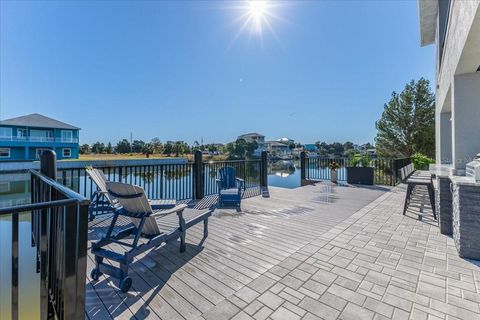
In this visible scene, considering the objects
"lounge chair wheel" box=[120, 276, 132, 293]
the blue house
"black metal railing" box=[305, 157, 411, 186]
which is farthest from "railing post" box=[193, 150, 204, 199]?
the blue house

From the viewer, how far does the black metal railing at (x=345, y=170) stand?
8446mm

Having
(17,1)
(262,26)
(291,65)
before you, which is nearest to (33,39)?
(17,1)

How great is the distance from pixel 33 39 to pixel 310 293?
16025 mm

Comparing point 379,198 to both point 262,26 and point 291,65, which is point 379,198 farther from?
point 291,65

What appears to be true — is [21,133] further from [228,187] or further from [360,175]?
[360,175]

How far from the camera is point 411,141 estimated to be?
14.5m

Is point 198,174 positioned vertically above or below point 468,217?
above

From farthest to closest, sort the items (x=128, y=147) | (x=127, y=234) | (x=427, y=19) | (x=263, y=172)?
(x=128, y=147) → (x=263, y=172) → (x=427, y=19) → (x=127, y=234)

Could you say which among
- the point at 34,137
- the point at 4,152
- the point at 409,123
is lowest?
the point at 4,152

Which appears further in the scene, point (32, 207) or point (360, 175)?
point (360, 175)

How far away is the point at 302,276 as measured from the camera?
2.29 metres

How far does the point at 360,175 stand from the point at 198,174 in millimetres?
6187

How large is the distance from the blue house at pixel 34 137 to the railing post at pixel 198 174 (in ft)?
84.1

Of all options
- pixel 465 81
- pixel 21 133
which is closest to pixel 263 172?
pixel 465 81
